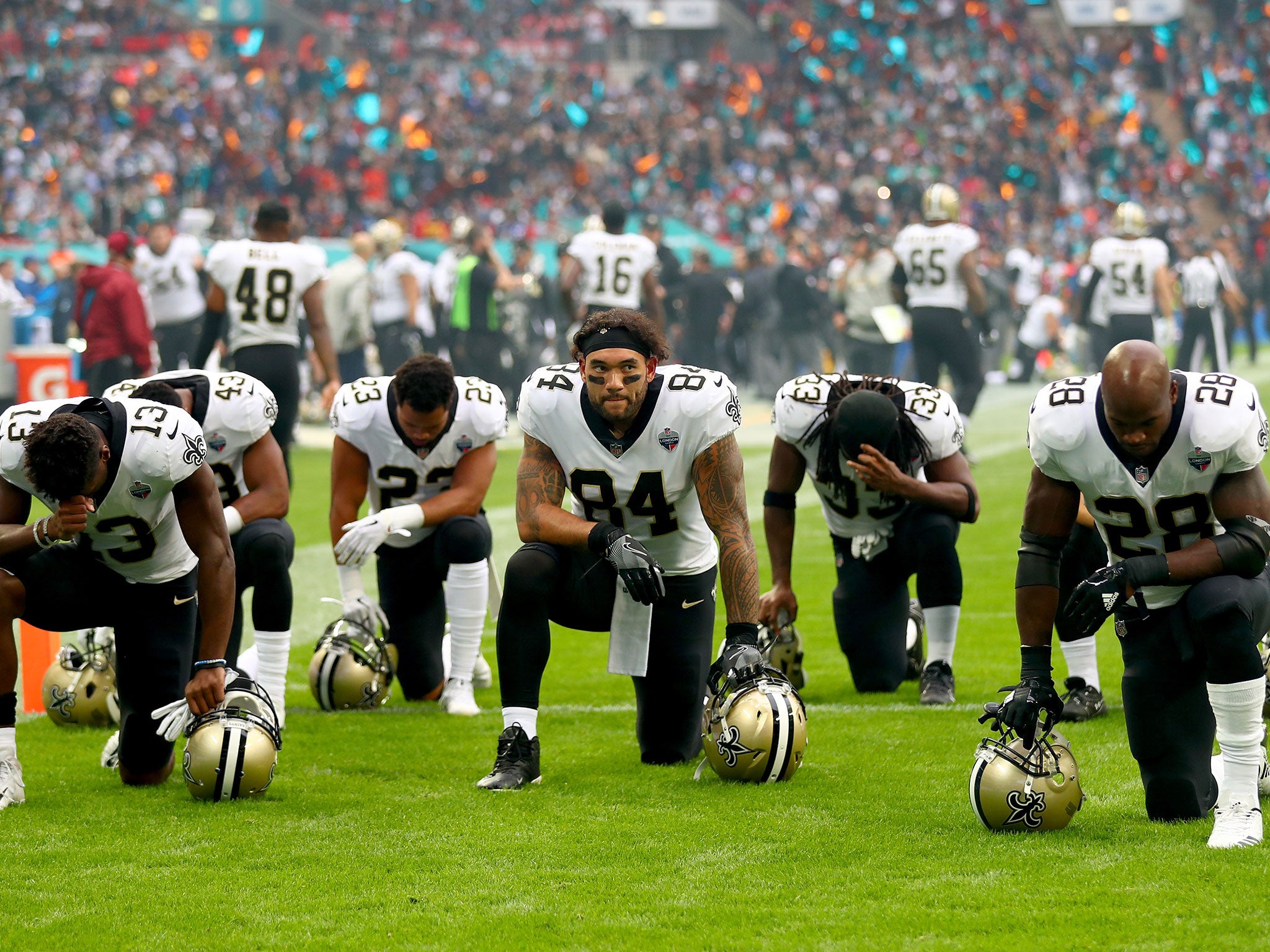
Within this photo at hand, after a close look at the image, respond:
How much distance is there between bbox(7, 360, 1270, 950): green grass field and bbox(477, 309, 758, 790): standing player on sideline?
0.25 m

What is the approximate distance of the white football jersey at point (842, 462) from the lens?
5598 millimetres

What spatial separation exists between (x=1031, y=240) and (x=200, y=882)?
2449 cm

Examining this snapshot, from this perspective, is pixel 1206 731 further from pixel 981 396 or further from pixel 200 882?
pixel 981 396

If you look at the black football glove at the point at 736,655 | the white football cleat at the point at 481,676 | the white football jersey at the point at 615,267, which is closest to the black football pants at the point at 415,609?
the white football cleat at the point at 481,676

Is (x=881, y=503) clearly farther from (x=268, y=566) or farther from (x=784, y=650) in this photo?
(x=268, y=566)

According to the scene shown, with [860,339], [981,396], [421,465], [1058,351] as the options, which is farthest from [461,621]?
[1058,351]

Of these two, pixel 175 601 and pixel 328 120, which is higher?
pixel 328 120

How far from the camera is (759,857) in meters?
3.76

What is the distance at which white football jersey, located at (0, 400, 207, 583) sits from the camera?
429 centimetres

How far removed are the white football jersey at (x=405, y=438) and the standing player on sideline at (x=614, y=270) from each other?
612cm

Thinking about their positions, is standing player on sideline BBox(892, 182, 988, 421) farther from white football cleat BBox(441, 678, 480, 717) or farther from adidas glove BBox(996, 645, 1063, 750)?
adidas glove BBox(996, 645, 1063, 750)

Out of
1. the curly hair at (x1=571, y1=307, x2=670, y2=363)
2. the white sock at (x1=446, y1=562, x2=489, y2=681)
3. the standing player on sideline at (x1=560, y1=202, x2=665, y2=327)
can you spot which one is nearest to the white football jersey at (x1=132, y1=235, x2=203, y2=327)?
the standing player on sideline at (x1=560, y1=202, x2=665, y2=327)

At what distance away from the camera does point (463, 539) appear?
5.61m

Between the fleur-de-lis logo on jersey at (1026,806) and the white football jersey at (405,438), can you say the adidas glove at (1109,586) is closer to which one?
the fleur-de-lis logo on jersey at (1026,806)
